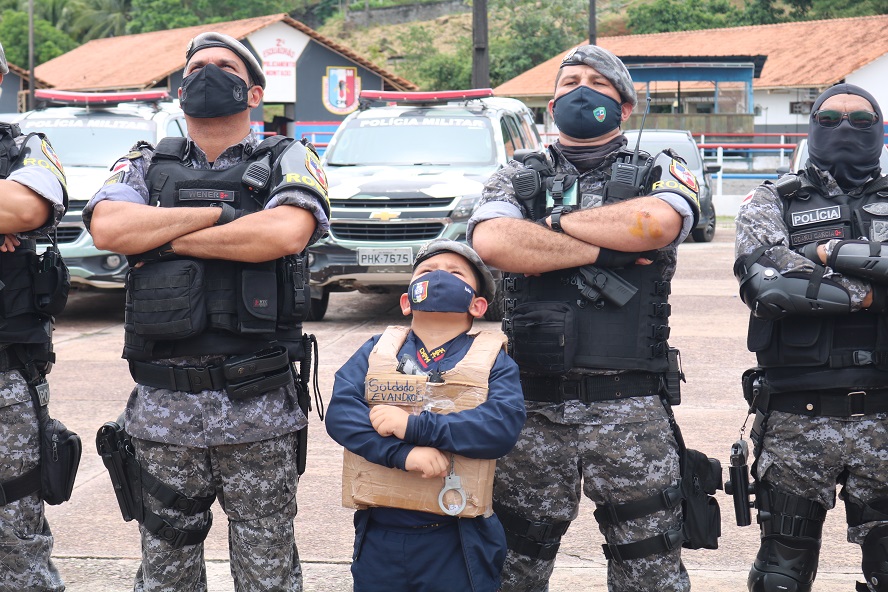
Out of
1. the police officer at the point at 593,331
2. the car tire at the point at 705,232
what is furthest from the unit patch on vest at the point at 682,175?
the car tire at the point at 705,232

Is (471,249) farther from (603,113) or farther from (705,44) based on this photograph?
(705,44)

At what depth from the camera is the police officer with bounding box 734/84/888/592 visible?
3842 mm

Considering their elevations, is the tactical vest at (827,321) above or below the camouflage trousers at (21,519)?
above

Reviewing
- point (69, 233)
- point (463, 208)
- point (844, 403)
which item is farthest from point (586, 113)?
point (69, 233)

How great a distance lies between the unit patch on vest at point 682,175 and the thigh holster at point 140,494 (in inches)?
79.2

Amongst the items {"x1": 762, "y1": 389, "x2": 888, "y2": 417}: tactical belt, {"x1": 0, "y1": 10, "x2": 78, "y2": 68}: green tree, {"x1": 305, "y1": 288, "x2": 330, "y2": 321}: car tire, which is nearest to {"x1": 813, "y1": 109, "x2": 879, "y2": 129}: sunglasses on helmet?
{"x1": 762, "y1": 389, "x2": 888, "y2": 417}: tactical belt

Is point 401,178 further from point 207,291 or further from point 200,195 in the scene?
point 207,291

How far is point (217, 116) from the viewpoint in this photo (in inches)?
156

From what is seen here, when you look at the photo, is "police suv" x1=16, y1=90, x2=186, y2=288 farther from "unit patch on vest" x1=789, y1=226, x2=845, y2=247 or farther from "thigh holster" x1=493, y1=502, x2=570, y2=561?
"unit patch on vest" x1=789, y1=226, x2=845, y2=247

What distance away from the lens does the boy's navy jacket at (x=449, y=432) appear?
347 cm

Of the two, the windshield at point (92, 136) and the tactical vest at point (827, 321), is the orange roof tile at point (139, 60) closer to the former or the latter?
the windshield at point (92, 136)

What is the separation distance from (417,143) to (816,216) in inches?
296

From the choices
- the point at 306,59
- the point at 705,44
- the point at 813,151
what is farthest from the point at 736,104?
the point at 813,151

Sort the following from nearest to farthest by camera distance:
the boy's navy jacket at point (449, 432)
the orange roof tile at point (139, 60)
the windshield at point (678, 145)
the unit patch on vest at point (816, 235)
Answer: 1. the boy's navy jacket at point (449, 432)
2. the unit patch on vest at point (816, 235)
3. the windshield at point (678, 145)
4. the orange roof tile at point (139, 60)
